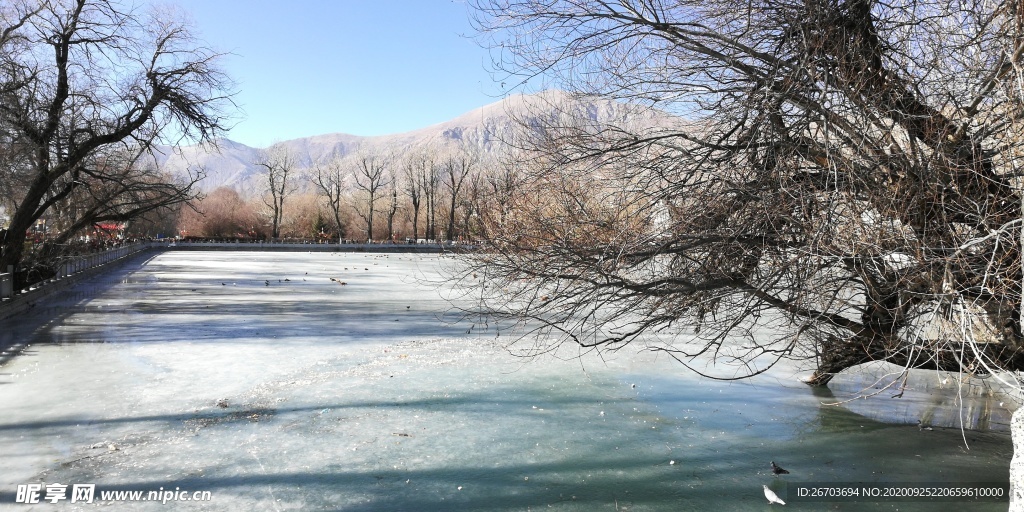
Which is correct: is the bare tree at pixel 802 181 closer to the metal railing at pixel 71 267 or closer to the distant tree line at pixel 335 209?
the metal railing at pixel 71 267

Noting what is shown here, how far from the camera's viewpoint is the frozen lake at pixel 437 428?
5391 mm

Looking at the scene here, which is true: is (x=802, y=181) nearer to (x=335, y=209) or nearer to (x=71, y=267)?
(x=71, y=267)

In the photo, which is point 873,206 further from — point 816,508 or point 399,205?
point 399,205

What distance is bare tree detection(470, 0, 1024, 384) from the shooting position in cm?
549

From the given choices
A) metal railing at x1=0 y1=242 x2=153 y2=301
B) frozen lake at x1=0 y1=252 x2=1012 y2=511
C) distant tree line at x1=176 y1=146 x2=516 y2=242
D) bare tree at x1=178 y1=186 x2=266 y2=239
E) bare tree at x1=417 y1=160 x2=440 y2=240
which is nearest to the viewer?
frozen lake at x1=0 y1=252 x2=1012 y2=511

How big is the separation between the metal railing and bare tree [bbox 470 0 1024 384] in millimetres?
13879

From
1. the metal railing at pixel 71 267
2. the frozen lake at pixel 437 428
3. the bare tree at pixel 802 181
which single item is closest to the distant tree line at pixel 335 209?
the metal railing at pixel 71 267

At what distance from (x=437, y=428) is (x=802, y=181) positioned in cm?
425

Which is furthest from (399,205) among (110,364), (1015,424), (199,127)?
(1015,424)

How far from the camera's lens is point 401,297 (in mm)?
19500

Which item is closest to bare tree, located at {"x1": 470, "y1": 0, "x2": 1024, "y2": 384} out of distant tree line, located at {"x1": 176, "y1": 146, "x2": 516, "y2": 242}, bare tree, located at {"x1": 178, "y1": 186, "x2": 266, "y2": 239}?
distant tree line, located at {"x1": 176, "y1": 146, "x2": 516, "y2": 242}

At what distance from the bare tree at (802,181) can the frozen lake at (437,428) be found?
1.02 meters

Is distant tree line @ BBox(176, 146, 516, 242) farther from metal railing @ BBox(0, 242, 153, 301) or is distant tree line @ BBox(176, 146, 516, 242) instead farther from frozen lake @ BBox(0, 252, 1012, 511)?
frozen lake @ BBox(0, 252, 1012, 511)

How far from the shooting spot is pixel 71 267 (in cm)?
2514
